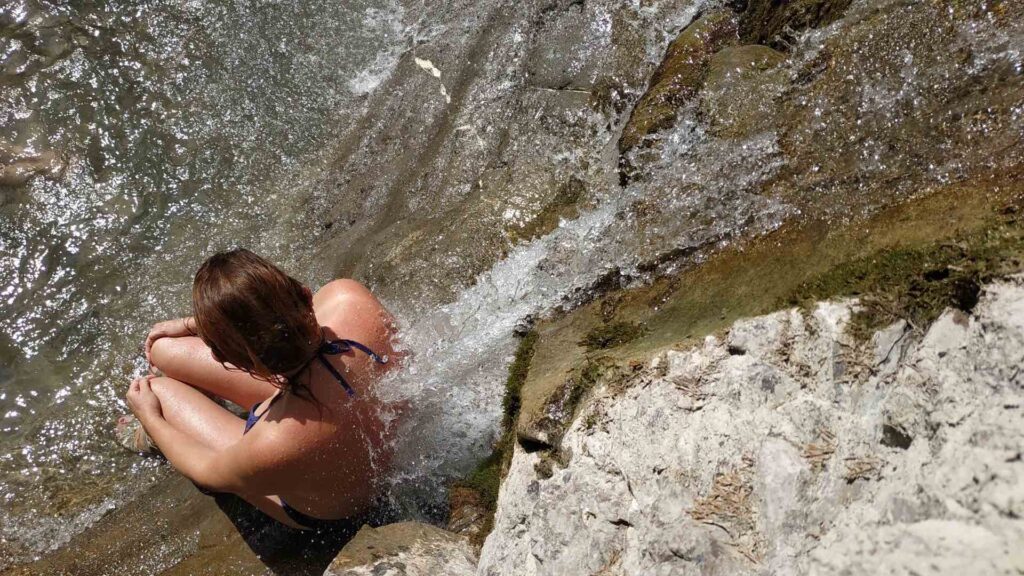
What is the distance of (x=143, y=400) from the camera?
12.7 feet

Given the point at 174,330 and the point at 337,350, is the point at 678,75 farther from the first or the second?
the point at 174,330

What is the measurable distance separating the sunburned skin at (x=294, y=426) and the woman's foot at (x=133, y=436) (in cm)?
33

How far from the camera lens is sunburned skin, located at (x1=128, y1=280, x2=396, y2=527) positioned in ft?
9.56

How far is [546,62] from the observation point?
15.9 ft

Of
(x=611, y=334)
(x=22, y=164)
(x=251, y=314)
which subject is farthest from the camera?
(x=22, y=164)

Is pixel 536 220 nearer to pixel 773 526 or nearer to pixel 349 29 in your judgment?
pixel 773 526

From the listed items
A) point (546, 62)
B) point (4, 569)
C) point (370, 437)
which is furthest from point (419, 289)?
point (4, 569)

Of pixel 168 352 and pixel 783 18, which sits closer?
pixel 783 18

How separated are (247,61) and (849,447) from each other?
5431mm

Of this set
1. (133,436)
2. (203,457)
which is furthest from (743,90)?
(133,436)

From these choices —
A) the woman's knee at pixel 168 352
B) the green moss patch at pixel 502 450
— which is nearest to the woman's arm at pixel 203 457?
the woman's knee at pixel 168 352

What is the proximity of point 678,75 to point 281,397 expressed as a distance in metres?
2.85

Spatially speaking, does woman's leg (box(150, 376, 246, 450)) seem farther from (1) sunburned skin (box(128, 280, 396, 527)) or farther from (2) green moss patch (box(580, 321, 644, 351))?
(2) green moss patch (box(580, 321, 644, 351))

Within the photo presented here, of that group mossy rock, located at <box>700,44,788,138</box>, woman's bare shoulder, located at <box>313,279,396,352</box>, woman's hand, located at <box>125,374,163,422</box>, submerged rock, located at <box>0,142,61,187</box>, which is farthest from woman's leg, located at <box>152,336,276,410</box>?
mossy rock, located at <box>700,44,788,138</box>
